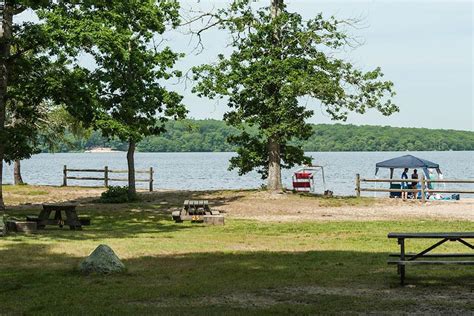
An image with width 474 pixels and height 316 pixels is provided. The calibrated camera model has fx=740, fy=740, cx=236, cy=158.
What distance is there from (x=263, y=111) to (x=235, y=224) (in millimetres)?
14011

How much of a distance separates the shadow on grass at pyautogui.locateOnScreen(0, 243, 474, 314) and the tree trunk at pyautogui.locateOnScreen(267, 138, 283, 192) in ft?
69.4

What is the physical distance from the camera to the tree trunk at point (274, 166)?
3650cm

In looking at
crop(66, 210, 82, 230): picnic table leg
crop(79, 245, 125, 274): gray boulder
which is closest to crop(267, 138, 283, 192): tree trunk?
crop(66, 210, 82, 230): picnic table leg

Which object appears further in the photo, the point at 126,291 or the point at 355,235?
the point at 355,235

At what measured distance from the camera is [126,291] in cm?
1113

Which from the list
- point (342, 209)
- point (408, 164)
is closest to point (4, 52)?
point (342, 209)

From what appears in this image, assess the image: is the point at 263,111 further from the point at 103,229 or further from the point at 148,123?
the point at 103,229

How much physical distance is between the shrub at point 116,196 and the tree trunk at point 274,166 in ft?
23.5

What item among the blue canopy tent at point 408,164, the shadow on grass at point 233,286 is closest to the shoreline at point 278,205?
the blue canopy tent at point 408,164

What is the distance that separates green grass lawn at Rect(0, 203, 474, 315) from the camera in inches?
395

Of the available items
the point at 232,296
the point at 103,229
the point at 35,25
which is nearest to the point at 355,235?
the point at 103,229

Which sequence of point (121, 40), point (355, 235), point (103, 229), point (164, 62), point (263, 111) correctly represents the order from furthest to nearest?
point (263, 111)
point (164, 62)
point (121, 40)
point (103, 229)
point (355, 235)

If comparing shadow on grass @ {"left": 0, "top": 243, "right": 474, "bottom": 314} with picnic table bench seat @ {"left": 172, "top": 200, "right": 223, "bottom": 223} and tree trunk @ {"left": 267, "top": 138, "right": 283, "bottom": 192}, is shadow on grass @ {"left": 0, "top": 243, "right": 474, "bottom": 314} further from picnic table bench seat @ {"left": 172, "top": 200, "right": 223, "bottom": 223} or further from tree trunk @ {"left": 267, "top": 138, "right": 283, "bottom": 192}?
tree trunk @ {"left": 267, "top": 138, "right": 283, "bottom": 192}

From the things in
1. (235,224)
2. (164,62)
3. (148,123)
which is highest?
(164,62)
